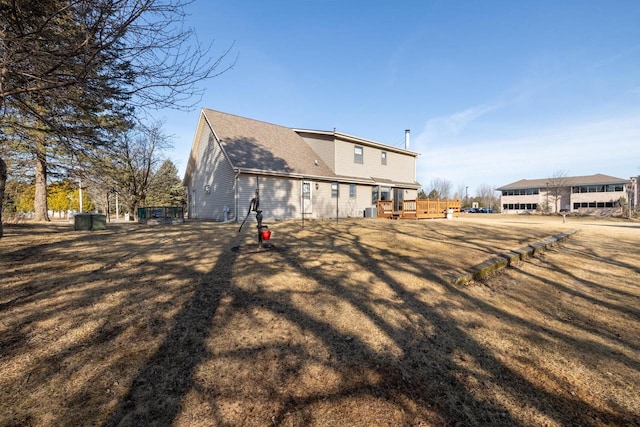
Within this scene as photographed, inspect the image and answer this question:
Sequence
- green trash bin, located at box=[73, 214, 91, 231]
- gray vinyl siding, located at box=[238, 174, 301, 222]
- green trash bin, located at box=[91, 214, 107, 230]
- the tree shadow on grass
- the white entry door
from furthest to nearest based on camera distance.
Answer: the white entry door < gray vinyl siding, located at box=[238, 174, 301, 222] < green trash bin, located at box=[91, 214, 107, 230] < green trash bin, located at box=[73, 214, 91, 231] < the tree shadow on grass

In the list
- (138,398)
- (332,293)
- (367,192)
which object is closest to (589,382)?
(332,293)

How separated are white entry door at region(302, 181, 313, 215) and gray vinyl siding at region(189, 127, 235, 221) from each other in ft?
14.7

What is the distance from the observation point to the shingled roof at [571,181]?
44562 millimetres

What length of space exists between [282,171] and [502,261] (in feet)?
39.8

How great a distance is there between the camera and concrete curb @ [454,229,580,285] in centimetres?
550

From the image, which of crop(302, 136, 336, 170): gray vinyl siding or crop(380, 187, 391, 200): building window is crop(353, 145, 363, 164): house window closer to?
crop(302, 136, 336, 170): gray vinyl siding

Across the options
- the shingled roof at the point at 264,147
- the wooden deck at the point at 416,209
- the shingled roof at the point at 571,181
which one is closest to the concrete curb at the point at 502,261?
the wooden deck at the point at 416,209

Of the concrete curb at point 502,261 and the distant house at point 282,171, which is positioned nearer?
the concrete curb at point 502,261

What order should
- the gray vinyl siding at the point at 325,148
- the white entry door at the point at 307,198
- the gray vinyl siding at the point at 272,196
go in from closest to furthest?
the gray vinyl siding at the point at 272,196 < the white entry door at the point at 307,198 < the gray vinyl siding at the point at 325,148

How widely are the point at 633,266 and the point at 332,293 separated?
8.18 metres

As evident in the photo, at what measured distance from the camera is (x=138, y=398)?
231 centimetres

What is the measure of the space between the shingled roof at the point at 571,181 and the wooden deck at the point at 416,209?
128ft

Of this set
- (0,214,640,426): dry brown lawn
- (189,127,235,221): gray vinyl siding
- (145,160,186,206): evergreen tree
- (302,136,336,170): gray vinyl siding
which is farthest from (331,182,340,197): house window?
(145,160,186,206): evergreen tree

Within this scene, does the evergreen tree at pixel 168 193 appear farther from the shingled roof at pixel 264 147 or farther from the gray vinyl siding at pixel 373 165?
the gray vinyl siding at pixel 373 165
